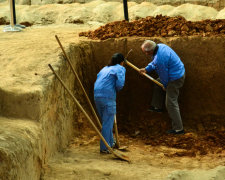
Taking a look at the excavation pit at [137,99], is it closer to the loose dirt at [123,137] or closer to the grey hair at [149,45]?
the loose dirt at [123,137]

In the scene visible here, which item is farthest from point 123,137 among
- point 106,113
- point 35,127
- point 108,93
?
point 35,127

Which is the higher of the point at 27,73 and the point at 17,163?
the point at 27,73

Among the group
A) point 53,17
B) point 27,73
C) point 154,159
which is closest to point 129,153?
point 154,159

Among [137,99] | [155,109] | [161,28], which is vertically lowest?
[155,109]

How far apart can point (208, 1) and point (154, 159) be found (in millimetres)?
6489

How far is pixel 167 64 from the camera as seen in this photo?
23.2 feet

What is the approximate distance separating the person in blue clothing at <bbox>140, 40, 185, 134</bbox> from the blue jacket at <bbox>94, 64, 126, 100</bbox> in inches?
29.9

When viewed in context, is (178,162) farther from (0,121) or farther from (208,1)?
(208,1)

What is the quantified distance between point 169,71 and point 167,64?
0.14 m

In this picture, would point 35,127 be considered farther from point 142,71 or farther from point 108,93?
point 142,71

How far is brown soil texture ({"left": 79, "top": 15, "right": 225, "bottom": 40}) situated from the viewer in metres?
7.66

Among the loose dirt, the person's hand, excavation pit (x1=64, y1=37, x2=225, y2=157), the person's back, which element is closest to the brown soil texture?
the loose dirt

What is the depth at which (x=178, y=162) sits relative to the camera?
20.9ft

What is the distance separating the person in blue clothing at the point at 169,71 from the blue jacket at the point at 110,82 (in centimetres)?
76
